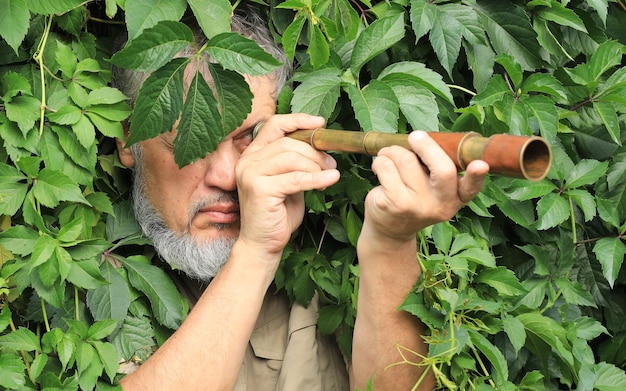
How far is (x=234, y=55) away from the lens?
4.28ft

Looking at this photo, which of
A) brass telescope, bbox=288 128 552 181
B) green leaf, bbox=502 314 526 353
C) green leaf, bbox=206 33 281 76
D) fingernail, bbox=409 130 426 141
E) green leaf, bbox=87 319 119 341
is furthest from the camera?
green leaf, bbox=502 314 526 353

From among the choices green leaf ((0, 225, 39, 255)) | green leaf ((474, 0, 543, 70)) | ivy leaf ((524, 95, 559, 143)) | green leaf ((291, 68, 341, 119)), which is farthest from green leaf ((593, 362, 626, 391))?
green leaf ((0, 225, 39, 255))

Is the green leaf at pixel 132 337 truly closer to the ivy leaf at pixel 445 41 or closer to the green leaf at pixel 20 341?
the green leaf at pixel 20 341

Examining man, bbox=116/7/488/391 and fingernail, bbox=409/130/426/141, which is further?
man, bbox=116/7/488/391

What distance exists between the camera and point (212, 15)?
1403 millimetres

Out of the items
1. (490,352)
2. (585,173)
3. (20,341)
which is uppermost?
(20,341)

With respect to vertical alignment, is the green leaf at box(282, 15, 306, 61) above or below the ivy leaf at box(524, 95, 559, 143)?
above

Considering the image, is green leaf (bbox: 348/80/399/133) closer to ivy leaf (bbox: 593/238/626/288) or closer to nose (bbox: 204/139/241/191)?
nose (bbox: 204/139/241/191)

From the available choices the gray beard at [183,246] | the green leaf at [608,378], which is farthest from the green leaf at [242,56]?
the green leaf at [608,378]

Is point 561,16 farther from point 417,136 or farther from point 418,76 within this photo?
point 417,136

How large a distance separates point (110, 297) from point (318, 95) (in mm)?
542

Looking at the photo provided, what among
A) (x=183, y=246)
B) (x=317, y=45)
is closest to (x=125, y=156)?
(x=183, y=246)

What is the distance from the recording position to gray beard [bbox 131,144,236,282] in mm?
1688

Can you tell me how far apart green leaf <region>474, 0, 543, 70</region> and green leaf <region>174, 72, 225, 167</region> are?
63cm
